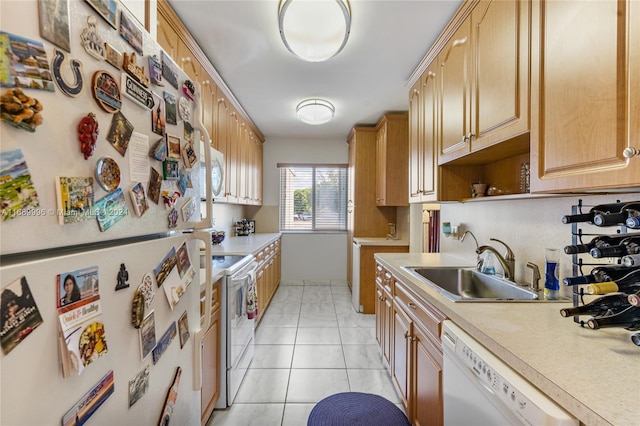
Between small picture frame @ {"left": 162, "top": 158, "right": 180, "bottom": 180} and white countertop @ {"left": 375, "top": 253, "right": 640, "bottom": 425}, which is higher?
small picture frame @ {"left": 162, "top": 158, "right": 180, "bottom": 180}

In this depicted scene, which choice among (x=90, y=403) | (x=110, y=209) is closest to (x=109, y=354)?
(x=90, y=403)

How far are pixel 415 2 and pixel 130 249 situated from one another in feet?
6.49

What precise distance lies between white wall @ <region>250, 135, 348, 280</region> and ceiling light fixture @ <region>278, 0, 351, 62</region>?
10.4 ft

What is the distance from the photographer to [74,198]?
545 millimetres

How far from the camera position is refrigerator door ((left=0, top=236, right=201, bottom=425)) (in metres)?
0.46

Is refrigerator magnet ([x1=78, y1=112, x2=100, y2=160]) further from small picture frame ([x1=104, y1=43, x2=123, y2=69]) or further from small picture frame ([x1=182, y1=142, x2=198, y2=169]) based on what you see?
small picture frame ([x1=182, y1=142, x2=198, y2=169])

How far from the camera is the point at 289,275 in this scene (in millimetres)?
5156

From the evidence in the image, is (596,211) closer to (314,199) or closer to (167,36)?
(167,36)

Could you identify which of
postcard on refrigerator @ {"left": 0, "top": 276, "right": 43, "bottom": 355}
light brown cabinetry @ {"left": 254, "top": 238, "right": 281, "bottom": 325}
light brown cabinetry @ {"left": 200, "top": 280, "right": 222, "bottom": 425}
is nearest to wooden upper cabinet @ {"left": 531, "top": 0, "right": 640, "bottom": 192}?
postcard on refrigerator @ {"left": 0, "top": 276, "right": 43, "bottom": 355}

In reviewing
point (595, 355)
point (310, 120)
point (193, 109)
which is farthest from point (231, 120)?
point (595, 355)

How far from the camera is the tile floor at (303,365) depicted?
6.45 ft

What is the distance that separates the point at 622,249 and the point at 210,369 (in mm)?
1966

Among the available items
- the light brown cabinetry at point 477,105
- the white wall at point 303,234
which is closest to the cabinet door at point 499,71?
the light brown cabinetry at point 477,105

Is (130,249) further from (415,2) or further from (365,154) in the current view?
(365,154)
